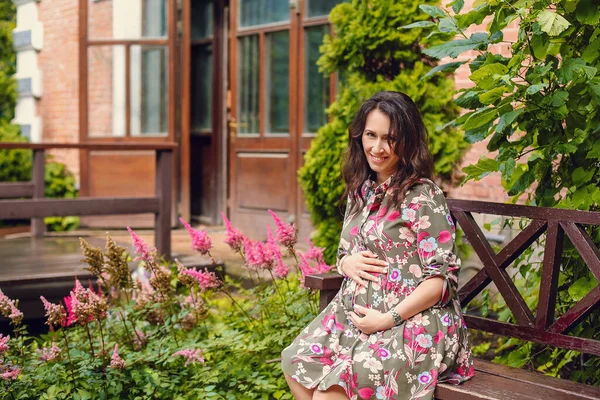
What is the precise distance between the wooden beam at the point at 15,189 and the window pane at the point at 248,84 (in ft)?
7.00

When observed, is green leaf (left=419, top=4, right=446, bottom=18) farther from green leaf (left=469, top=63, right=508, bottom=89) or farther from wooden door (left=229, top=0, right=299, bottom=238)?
wooden door (left=229, top=0, right=299, bottom=238)

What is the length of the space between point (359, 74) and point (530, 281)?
2.26 m

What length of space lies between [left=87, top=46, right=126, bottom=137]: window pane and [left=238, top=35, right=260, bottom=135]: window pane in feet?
4.20

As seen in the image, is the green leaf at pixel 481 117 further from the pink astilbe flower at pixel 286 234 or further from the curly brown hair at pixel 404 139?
the pink astilbe flower at pixel 286 234

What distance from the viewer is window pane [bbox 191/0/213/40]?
9.53 meters

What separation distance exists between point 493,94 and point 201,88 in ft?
23.8

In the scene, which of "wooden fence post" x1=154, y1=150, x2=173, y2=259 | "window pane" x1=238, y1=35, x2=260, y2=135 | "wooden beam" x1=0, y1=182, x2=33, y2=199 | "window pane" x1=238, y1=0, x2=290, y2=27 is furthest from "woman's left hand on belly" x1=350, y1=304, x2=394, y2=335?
"window pane" x1=238, y1=35, x2=260, y2=135

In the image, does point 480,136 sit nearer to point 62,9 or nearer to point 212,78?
point 212,78

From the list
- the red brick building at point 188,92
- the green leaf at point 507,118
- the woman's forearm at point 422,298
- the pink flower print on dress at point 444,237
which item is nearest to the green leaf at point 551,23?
the green leaf at point 507,118

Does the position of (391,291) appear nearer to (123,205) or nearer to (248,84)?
(123,205)

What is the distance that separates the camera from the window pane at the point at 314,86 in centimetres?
754

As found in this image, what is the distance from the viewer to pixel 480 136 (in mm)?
2994

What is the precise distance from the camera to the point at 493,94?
2742 mm

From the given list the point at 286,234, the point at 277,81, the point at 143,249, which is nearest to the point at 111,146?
the point at 277,81
